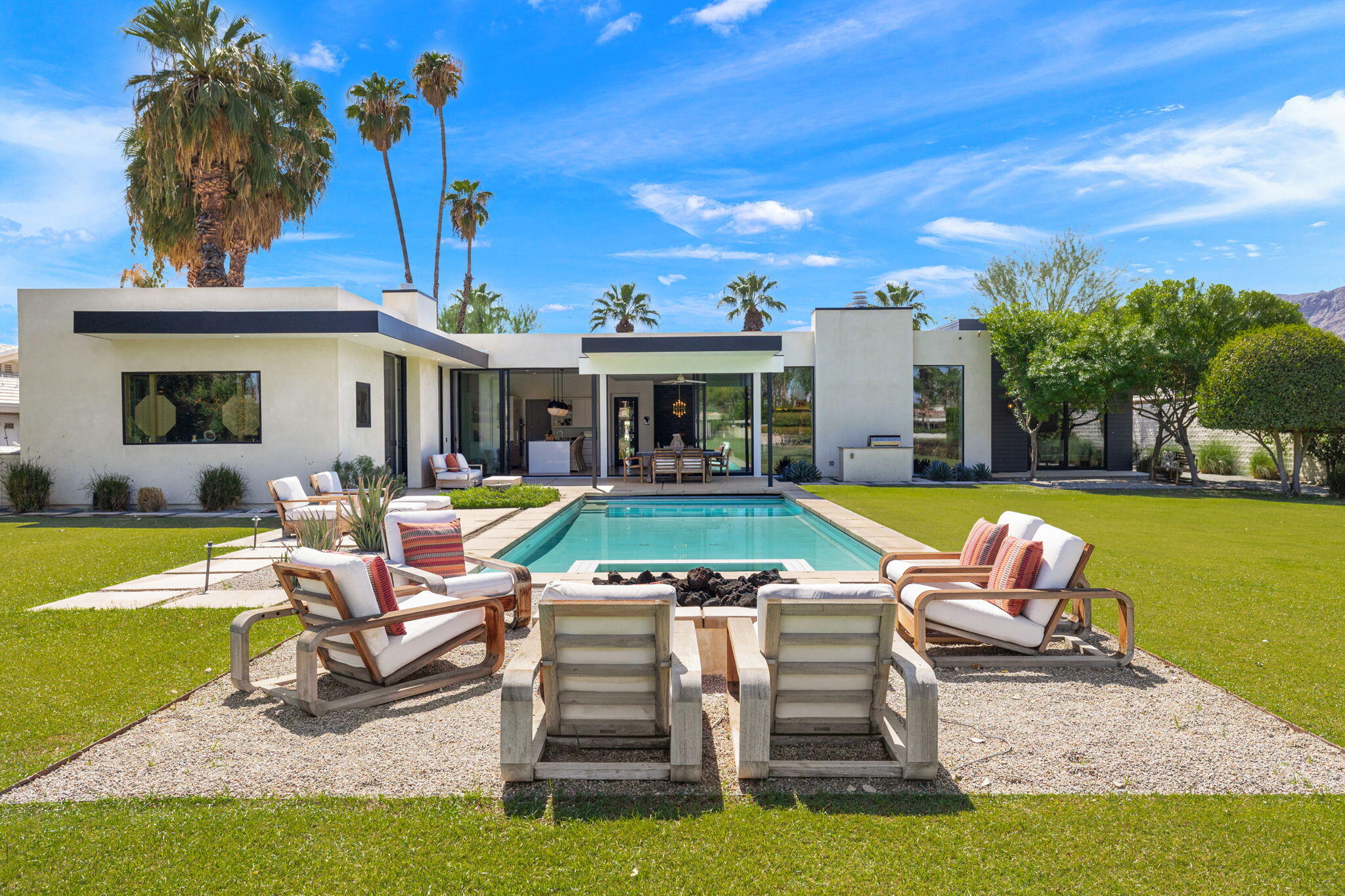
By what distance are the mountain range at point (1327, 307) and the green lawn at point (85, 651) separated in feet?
489

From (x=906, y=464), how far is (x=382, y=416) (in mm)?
11435

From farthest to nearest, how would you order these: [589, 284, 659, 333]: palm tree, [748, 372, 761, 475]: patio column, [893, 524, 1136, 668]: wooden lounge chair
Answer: [589, 284, 659, 333]: palm tree
[748, 372, 761, 475]: patio column
[893, 524, 1136, 668]: wooden lounge chair

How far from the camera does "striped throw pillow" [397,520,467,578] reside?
202 inches

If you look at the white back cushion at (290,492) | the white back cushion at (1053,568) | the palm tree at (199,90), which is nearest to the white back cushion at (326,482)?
the white back cushion at (290,492)

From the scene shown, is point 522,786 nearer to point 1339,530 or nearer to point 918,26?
point 1339,530

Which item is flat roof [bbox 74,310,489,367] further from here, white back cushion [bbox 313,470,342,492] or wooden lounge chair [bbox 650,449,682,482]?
wooden lounge chair [bbox 650,449,682,482]

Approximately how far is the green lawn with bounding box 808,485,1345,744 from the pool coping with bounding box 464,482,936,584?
0.52m

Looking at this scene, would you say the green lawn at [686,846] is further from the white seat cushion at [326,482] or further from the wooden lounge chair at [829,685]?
the white seat cushion at [326,482]

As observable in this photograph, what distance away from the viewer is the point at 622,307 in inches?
1238

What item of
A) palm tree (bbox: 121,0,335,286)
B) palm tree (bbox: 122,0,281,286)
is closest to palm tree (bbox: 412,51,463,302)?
palm tree (bbox: 121,0,335,286)

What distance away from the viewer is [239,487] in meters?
11.8

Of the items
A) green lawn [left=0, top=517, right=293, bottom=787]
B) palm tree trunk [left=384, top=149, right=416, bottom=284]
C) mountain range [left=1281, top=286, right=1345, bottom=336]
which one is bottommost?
green lawn [left=0, top=517, right=293, bottom=787]

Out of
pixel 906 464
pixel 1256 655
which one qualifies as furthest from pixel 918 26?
pixel 1256 655

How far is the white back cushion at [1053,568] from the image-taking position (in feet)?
14.1
